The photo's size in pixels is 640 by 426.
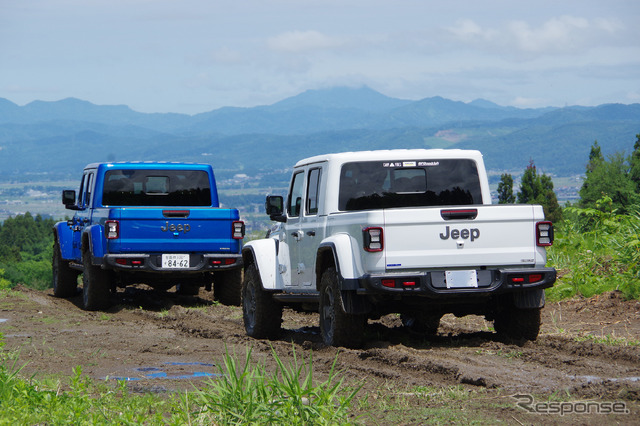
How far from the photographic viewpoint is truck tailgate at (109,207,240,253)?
1384cm

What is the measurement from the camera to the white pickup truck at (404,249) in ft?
27.4

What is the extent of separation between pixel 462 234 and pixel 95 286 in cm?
775

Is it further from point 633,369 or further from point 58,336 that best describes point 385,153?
point 58,336

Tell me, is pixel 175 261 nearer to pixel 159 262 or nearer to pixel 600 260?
pixel 159 262

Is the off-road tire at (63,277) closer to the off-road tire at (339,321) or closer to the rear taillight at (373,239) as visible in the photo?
the off-road tire at (339,321)

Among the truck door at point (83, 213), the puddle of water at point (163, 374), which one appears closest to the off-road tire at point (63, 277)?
the truck door at point (83, 213)

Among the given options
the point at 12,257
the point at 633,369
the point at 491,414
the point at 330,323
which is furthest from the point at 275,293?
the point at 12,257

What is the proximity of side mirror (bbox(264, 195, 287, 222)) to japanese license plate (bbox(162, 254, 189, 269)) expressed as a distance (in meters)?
3.48

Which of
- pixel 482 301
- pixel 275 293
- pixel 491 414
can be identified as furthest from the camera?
pixel 275 293

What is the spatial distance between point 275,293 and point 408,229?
2.89 meters

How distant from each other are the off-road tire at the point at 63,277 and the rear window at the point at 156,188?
2.73 metres

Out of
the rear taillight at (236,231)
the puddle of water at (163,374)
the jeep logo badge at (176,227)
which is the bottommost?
the puddle of water at (163,374)

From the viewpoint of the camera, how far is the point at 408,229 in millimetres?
8320

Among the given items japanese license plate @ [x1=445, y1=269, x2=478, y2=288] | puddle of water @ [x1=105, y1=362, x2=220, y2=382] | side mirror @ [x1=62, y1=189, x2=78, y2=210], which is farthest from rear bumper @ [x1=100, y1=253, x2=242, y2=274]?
japanese license plate @ [x1=445, y1=269, x2=478, y2=288]
